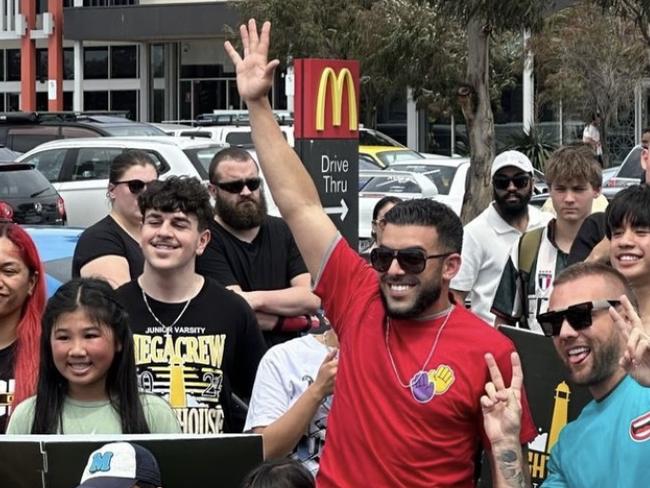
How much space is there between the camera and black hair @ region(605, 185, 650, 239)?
473cm

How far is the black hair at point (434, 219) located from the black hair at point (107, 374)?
1.00 metres

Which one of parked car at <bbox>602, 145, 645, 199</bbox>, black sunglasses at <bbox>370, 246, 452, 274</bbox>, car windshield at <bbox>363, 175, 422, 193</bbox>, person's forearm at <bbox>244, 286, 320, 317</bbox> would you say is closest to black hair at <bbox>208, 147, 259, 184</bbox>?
person's forearm at <bbox>244, 286, 320, 317</bbox>

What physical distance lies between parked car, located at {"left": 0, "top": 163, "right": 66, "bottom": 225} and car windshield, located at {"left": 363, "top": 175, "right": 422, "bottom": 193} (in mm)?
4273

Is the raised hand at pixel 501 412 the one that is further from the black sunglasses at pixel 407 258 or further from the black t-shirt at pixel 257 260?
the black t-shirt at pixel 257 260

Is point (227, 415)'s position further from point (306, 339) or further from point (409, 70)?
point (409, 70)

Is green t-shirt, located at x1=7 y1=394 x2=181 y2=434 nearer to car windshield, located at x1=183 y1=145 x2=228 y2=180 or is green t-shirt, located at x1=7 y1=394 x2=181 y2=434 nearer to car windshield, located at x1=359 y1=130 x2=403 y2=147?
car windshield, located at x1=183 y1=145 x2=228 y2=180

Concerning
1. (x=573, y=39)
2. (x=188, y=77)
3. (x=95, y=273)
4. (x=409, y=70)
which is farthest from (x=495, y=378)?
(x=188, y=77)

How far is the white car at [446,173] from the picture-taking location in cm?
1869

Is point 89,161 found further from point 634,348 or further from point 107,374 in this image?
point 634,348

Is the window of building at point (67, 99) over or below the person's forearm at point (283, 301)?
over

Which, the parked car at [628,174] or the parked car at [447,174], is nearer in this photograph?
the parked car at [447,174]

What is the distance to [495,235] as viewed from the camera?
704 cm

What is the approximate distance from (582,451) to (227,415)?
5.80ft

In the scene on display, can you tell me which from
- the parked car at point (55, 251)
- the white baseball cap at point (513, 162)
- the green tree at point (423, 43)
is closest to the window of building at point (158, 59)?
the green tree at point (423, 43)
